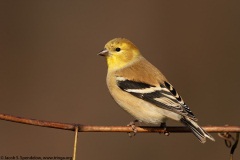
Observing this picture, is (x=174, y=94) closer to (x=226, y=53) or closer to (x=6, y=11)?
(x=226, y=53)

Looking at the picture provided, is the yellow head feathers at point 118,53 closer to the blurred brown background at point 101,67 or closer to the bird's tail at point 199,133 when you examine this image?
the bird's tail at point 199,133

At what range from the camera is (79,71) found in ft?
28.4

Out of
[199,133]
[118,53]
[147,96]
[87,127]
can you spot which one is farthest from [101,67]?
[87,127]

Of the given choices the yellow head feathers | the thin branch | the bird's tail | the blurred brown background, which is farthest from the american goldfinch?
the blurred brown background

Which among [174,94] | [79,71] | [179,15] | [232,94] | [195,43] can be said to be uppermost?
[179,15]

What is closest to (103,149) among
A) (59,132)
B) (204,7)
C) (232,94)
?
(59,132)

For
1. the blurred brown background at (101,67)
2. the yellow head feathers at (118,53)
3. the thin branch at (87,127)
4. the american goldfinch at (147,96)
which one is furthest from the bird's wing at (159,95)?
the blurred brown background at (101,67)

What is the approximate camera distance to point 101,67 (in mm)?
8805

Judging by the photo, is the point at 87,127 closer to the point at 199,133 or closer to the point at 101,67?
the point at 199,133

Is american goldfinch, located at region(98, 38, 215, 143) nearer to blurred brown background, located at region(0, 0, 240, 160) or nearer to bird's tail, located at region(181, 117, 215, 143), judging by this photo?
bird's tail, located at region(181, 117, 215, 143)

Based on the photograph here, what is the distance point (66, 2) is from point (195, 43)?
2933mm

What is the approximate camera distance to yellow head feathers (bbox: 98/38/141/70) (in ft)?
17.9

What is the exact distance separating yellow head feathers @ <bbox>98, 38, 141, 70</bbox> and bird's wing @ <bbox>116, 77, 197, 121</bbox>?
616 millimetres

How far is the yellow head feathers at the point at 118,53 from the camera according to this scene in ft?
17.9
